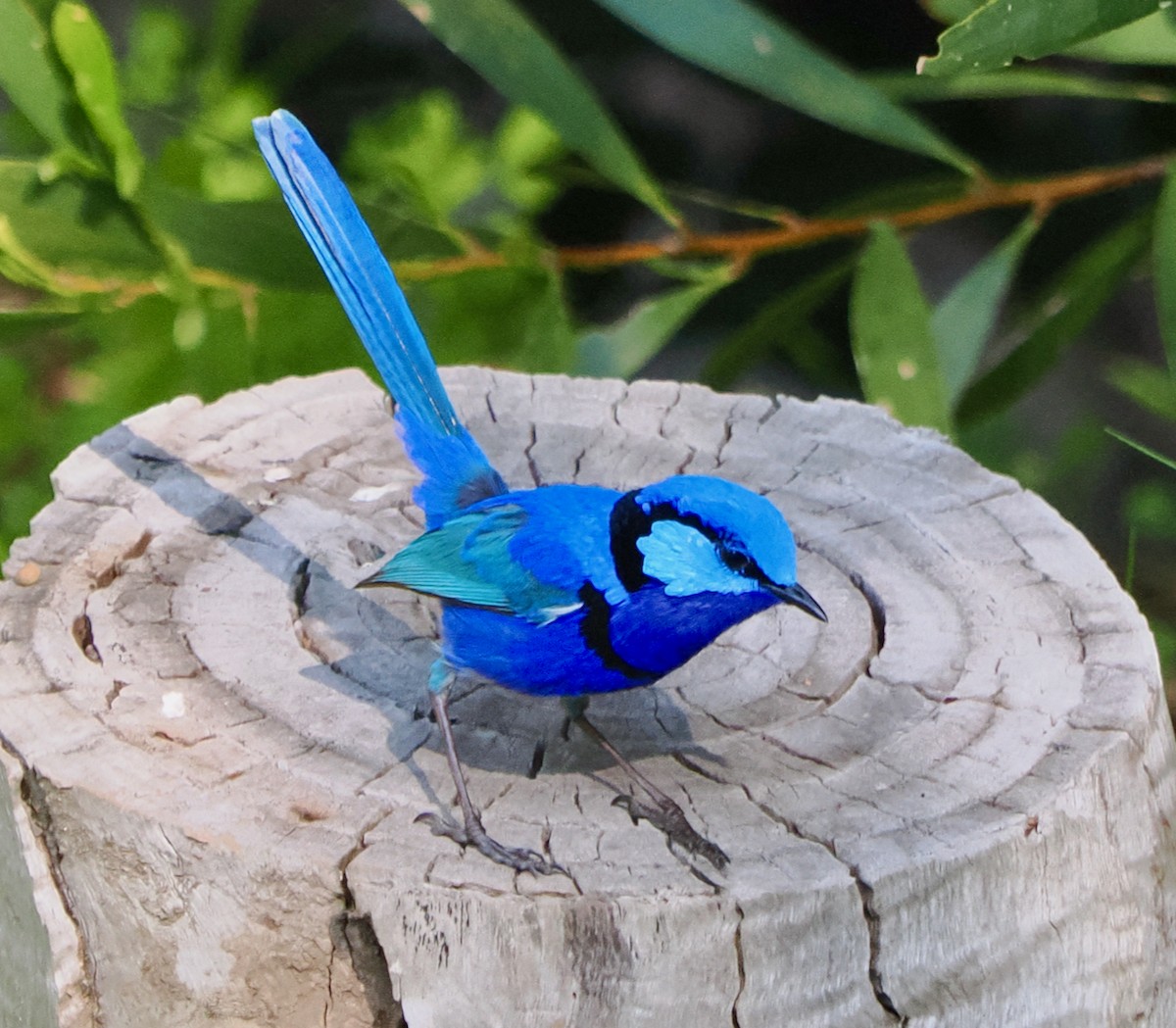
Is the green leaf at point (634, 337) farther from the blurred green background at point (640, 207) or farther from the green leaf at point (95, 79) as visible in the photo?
the green leaf at point (95, 79)

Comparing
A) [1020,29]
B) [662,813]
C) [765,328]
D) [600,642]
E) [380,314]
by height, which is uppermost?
[1020,29]

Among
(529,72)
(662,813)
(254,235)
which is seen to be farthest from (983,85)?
(662,813)

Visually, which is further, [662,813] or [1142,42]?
[1142,42]

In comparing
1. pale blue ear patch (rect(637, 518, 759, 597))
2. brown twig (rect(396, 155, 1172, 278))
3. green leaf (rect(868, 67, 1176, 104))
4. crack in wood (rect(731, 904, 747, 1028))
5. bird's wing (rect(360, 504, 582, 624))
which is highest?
green leaf (rect(868, 67, 1176, 104))

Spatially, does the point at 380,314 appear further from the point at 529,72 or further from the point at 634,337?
the point at 634,337

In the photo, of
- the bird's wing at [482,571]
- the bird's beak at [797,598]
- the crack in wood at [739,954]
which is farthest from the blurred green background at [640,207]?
the crack in wood at [739,954]

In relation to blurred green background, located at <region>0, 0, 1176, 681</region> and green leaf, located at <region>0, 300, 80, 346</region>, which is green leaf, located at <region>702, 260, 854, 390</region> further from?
green leaf, located at <region>0, 300, 80, 346</region>

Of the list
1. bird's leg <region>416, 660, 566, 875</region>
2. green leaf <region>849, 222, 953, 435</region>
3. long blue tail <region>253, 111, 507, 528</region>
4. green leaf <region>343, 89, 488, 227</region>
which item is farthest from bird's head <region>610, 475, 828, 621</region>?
green leaf <region>343, 89, 488, 227</region>
